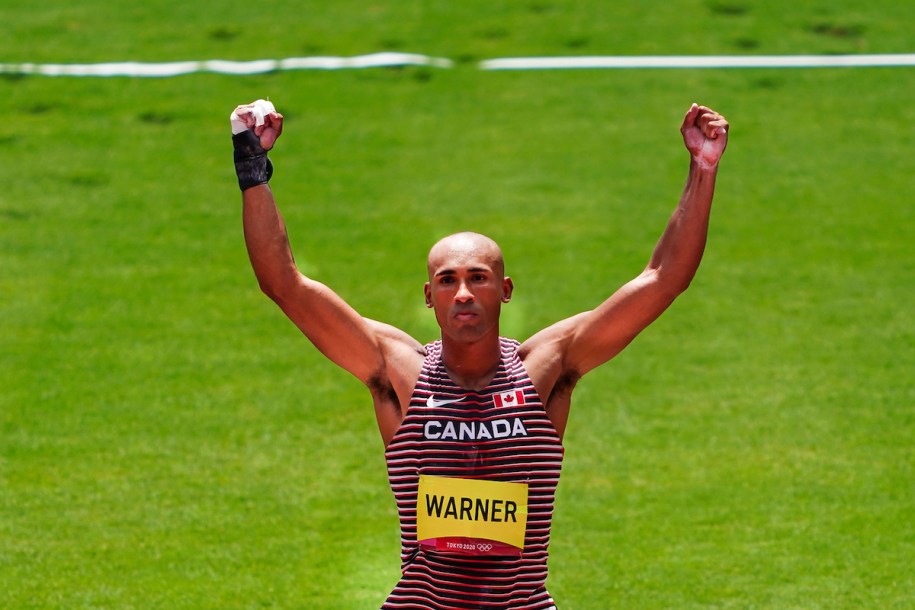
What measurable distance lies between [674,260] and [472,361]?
2.47 ft

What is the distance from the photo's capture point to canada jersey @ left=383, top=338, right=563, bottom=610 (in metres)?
4.56

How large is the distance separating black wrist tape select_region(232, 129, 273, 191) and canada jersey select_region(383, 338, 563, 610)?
0.87 meters

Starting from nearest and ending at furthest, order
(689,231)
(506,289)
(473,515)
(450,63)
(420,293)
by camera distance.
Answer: (473,515)
(689,231)
(506,289)
(420,293)
(450,63)

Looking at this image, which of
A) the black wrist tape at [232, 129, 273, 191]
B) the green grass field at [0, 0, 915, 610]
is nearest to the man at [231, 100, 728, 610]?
the black wrist tape at [232, 129, 273, 191]

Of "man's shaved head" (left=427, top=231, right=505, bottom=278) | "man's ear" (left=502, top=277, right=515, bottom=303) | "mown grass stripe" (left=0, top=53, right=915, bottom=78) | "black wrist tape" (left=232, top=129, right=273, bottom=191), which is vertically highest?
"mown grass stripe" (left=0, top=53, right=915, bottom=78)

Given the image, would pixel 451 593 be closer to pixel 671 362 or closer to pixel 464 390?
pixel 464 390

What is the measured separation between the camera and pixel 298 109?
44.8 ft

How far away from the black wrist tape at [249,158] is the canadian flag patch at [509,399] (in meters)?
1.04

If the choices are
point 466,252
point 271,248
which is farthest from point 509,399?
point 271,248

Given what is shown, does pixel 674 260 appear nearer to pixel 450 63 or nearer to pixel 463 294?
pixel 463 294

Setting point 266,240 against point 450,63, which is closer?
point 266,240

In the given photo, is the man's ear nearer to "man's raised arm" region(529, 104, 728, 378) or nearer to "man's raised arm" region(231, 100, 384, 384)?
"man's raised arm" region(529, 104, 728, 378)

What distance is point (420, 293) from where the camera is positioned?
10.9 m

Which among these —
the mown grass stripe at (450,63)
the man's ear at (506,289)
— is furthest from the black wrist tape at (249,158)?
the mown grass stripe at (450,63)
